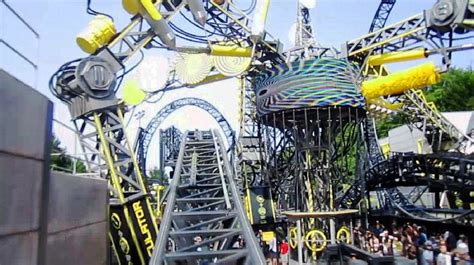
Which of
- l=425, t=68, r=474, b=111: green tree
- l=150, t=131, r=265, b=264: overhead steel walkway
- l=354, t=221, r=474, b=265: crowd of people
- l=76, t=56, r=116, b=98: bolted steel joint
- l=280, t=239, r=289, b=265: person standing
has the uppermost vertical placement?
l=425, t=68, r=474, b=111: green tree

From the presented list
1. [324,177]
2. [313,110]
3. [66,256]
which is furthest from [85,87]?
[324,177]

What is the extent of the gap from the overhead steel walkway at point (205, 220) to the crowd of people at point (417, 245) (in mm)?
6984

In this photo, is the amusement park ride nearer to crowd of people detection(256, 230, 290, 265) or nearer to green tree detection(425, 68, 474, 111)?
crowd of people detection(256, 230, 290, 265)

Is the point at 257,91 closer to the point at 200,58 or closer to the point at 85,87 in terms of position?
the point at 200,58

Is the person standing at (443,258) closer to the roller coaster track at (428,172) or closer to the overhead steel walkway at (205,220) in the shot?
the roller coaster track at (428,172)

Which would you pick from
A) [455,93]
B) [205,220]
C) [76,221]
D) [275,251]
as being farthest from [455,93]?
[76,221]

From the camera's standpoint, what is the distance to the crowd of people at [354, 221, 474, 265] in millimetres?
13523

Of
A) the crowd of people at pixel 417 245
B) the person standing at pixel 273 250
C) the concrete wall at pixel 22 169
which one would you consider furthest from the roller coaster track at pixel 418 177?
the concrete wall at pixel 22 169

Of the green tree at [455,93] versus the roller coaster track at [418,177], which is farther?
the green tree at [455,93]

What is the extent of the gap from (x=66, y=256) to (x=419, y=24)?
17323 millimetres

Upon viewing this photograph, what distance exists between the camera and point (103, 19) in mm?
13086

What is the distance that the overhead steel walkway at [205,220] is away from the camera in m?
5.69

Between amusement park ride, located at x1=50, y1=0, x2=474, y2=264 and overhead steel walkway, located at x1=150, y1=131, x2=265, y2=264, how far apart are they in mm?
51

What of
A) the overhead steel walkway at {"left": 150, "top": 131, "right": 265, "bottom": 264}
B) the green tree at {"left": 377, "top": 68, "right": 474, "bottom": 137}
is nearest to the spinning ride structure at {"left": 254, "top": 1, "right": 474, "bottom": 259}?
the overhead steel walkway at {"left": 150, "top": 131, "right": 265, "bottom": 264}
